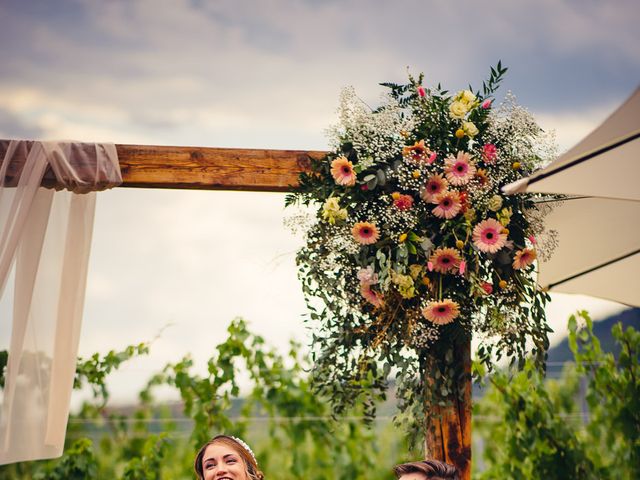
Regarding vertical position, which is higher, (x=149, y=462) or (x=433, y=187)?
(x=433, y=187)

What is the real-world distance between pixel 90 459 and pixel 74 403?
34 cm

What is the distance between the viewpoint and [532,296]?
2828 mm

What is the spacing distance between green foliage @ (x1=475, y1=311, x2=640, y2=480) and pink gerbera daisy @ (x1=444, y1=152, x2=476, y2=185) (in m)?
1.62

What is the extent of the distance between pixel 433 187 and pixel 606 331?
2.30 meters

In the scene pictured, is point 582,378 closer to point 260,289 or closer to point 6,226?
point 260,289

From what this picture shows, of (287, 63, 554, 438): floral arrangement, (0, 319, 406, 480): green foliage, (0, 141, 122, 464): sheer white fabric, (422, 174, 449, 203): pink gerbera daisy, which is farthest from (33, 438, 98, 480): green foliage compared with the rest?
(422, 174, 449, 203): pink gerbera daisy

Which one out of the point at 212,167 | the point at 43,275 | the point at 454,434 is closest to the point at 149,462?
the point at 43,275

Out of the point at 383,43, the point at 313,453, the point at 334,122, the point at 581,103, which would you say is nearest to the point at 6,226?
the point at 334,122

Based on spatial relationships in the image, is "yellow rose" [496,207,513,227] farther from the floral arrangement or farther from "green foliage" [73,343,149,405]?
"green foliage" [73,343,149,405]

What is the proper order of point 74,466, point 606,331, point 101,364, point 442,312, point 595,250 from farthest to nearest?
point 606,331
point 101,364
point 74,466
point 595,250
point 442,312

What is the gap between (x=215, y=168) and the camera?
3.09 m

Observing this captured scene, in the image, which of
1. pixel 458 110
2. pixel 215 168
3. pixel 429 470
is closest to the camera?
pixel 429 470

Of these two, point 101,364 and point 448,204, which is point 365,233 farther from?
point 101,364

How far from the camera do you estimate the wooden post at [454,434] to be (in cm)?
285
